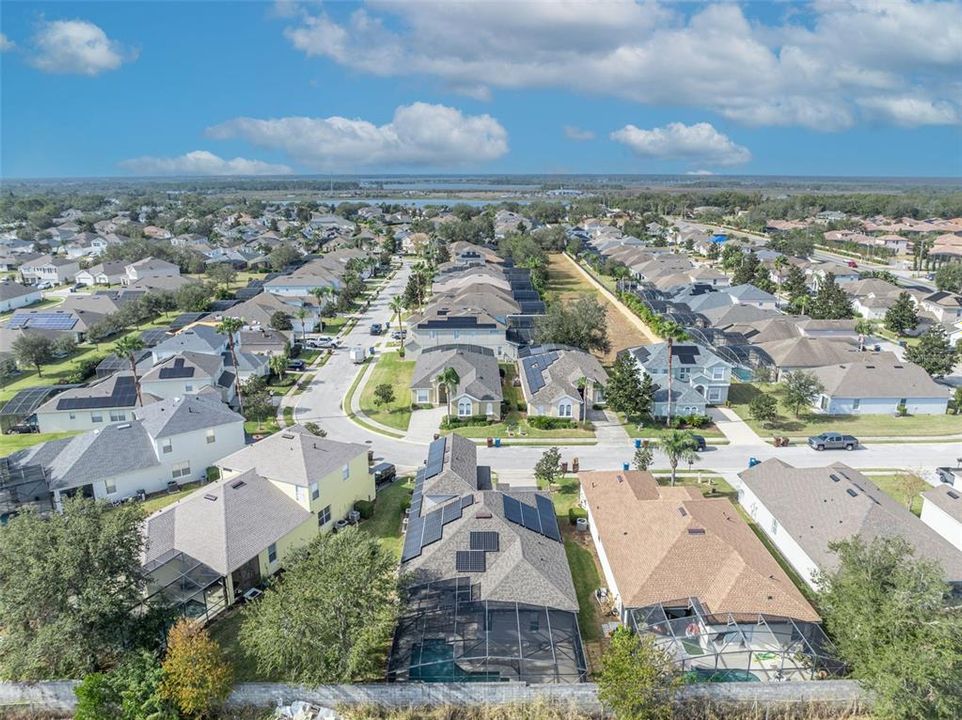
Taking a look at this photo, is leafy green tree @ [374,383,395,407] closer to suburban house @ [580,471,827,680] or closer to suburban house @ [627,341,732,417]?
suburban house @ [627,341,732,417]

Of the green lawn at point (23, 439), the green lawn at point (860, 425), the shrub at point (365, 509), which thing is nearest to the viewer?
the shrub at point (365, 509)

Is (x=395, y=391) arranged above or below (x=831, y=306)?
below

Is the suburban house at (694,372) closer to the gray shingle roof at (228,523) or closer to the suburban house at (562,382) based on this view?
the suburban house at (562,382)

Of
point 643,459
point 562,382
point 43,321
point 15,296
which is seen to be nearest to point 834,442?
Result: point 643,459

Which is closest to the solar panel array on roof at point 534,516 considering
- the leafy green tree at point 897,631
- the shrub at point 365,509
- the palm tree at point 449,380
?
the shrub at point 365,509

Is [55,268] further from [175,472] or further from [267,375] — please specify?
[175,472]

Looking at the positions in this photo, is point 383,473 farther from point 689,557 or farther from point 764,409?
point 764,409

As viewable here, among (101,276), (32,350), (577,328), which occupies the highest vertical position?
(101,276)
